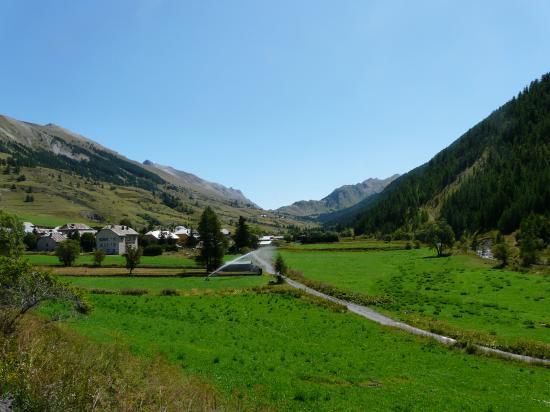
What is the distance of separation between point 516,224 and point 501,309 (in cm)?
10652

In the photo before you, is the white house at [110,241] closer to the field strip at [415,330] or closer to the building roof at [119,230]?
the building roof at [119,230]

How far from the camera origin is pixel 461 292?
57.2 metres

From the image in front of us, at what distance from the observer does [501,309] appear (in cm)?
4681

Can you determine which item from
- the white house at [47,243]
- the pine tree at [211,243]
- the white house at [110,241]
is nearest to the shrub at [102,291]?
the pine tree at [211,243]

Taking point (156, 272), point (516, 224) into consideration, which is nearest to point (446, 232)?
point (516, 224)

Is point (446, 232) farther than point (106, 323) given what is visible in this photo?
Yes

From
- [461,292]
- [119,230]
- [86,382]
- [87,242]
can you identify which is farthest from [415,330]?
[119,230]

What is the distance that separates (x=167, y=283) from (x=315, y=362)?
51642mm

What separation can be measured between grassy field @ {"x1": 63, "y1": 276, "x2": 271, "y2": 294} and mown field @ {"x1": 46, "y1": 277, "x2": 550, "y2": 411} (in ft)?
74.7

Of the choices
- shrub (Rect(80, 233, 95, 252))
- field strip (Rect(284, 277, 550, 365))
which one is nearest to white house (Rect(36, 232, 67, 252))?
shrub (Rect(80, 233, 95, 252))

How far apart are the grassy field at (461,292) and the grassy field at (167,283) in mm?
14055

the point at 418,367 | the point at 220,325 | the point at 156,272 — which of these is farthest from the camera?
the point at 156,272

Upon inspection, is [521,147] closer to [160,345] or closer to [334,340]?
[334,340]

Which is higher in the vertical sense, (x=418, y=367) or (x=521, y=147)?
(x=521, y=147)
